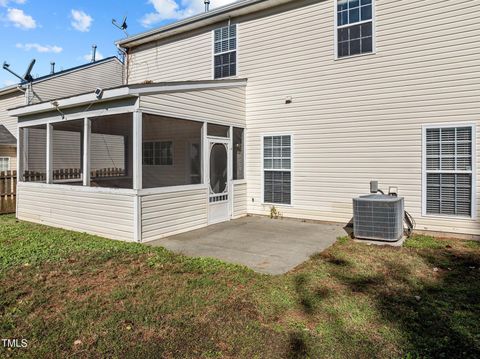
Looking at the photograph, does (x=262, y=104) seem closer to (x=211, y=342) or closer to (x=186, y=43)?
(x=186, y=43)

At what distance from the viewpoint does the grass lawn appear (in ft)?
9.50

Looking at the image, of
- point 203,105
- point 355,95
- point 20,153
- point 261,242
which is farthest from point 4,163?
point 355,95

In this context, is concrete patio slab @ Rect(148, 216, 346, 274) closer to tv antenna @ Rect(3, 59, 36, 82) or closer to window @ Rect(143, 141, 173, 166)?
window @ Rect(143, 141, 173, 166)

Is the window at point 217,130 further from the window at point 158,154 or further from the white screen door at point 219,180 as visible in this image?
the window at point 158,154

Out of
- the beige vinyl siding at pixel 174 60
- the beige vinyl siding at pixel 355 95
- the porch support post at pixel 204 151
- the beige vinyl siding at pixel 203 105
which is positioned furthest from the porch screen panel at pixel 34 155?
the beige vinyl siding at pixel 355 95

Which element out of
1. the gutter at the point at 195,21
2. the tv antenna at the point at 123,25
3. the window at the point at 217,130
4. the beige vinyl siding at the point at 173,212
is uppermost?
the tv antenna at the point at 123,25

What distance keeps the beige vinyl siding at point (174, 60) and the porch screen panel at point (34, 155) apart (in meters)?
4.00

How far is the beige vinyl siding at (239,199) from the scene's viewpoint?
907 centimetres

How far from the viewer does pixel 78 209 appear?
24.5ft

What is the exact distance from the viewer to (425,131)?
6.93 m

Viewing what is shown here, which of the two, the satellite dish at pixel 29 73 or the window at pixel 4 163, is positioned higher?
the satellite dish at pixel 29 73

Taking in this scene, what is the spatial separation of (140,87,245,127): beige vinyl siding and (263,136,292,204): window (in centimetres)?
110

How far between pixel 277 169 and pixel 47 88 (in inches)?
470

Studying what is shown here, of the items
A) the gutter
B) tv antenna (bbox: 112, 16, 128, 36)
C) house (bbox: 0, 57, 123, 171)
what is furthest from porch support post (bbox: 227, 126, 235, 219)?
house (bbox: 0, 57, 123, 171)
